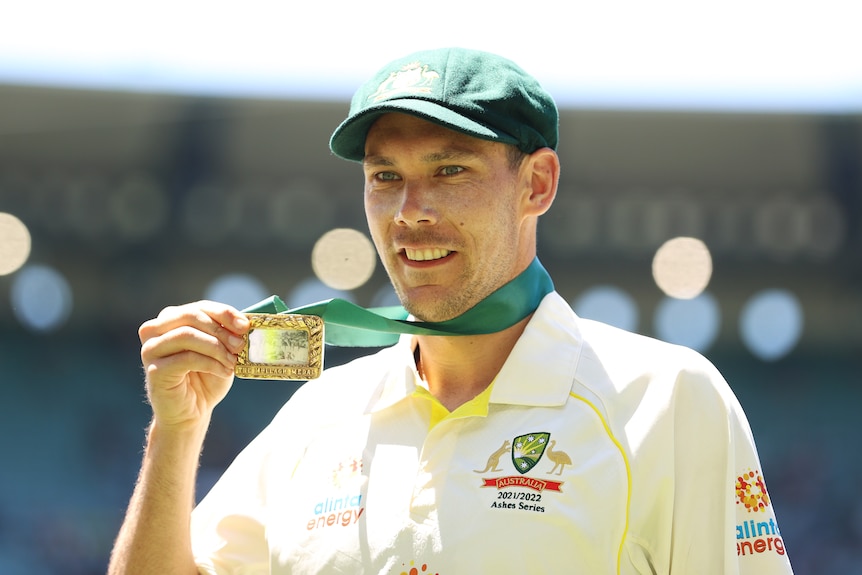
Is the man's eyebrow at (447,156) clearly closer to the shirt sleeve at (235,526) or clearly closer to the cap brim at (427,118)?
the cap brim at (427,118)

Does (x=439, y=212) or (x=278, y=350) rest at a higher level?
(x=439, y=212)

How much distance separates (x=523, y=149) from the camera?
216 cm

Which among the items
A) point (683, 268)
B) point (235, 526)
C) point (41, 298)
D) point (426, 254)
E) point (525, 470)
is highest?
point (683, 268)

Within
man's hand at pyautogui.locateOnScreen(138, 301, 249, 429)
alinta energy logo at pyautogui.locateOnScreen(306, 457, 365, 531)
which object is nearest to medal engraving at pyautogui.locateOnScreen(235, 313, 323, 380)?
man's hand at pyautogui.locateOnScreen(138, 301, 249, 429)

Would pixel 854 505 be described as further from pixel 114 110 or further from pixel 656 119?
pixel 114 110

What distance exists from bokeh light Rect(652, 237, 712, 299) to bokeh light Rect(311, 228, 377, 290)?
10.7 feet

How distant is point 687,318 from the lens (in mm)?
12469

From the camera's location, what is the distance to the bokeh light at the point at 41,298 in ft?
39.2

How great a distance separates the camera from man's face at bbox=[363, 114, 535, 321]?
208 centimetres

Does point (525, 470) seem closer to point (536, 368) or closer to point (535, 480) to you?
point (535, 480)

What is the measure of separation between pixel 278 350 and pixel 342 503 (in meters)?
0.33

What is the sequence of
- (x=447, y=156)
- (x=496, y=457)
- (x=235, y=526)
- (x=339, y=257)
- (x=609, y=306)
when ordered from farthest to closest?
1. (x=609, y=306)
2. (x=339, y=257)
3. (x=235, y=526)
4. (x=447, y=156)
5. (x=496, y=457)

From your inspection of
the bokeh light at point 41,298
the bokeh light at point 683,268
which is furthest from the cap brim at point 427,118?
the bokeh light at point 41,298

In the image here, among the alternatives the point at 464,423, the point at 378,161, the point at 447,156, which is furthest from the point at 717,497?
the point at 378,161
